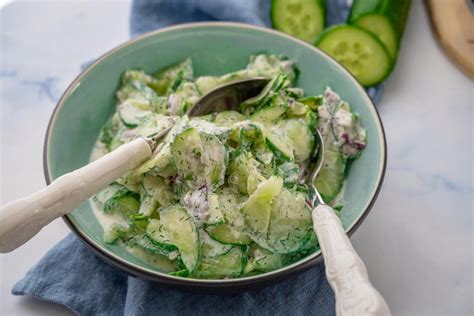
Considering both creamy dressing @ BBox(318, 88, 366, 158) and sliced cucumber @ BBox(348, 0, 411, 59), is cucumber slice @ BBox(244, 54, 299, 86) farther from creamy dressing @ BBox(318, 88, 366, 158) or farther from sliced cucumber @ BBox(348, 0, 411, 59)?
sliced cucumber @ BBox(348, 0, 411, 59)

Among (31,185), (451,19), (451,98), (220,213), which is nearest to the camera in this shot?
(220,213)

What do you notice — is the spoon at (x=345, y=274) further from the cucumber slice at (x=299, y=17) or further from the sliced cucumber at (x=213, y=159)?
the cucumber slice at (x=299, y=17)

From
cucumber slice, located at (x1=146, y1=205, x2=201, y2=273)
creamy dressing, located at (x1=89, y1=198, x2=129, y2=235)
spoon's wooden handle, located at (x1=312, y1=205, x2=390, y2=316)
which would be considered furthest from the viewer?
creamy dressing, located at (x1=89, y1=198, x2=129, y2=235)

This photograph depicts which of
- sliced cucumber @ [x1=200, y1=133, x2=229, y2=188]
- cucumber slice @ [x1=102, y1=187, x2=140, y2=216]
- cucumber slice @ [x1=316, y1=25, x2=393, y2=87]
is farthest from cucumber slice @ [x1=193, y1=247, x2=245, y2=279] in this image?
cucumber slice @ [x1=316, y1=25, x2=393, y2=87]

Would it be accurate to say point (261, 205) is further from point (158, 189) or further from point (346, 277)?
point (346, 277)

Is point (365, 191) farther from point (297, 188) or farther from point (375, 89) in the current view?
point (375, 89)

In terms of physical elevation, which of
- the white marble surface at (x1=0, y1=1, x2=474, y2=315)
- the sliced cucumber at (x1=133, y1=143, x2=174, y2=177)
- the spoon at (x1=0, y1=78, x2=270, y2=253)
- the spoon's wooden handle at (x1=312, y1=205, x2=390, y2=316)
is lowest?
the white marble surface at (x1=0, y1=1, x2=474, y2=315)

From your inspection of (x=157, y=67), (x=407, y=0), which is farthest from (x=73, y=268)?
(x=407, y=0)

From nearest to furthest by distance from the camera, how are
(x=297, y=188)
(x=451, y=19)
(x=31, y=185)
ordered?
(x=297, y=188) < (x=31, y=185) < (x=451, y=19)
